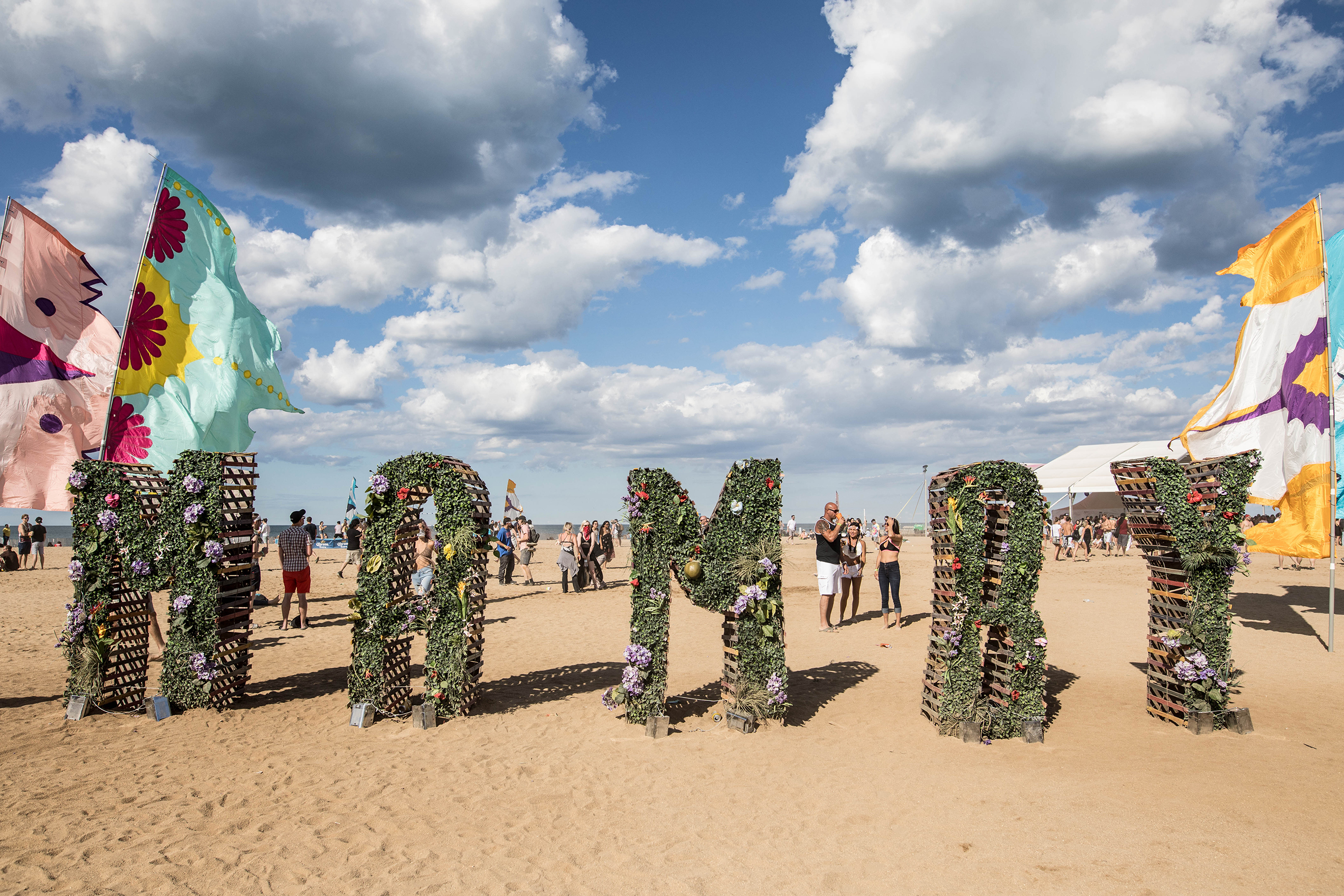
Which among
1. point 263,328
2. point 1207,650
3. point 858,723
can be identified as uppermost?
point 263,328

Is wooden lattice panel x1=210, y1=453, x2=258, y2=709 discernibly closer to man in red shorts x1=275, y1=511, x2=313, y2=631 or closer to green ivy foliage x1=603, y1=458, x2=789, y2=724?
man in red shorts x1=275, y1=511, x2=313, y2=631

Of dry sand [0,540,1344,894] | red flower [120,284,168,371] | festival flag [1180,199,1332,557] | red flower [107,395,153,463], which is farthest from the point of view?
festival flag [1180,199,1332,557]

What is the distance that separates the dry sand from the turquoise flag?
4167 mm

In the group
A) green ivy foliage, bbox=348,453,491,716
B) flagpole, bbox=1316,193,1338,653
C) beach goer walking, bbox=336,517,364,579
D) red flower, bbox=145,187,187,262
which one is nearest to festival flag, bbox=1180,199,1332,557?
flagpole, bbox=1316,193,1338,653

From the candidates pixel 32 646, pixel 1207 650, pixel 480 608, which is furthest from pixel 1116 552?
pixel 32 646

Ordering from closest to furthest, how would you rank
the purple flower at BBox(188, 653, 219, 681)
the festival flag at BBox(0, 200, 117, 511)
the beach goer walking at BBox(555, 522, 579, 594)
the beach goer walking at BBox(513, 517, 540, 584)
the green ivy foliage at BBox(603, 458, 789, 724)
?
the green ivy foliage at BBox(603, 458, 789, 724), the purple flower at BBox(188, 653, 219, 681), the festival flag at BBox(0, 200, 117, 511), the beach goer walking at BBox(555, 522, 579, 594), the beach goer walking at BBox(513, 517, 540, 584)

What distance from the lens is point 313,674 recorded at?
993cm

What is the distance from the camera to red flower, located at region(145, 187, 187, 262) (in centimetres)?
955

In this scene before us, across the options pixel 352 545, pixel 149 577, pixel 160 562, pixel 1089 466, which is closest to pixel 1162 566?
pixel 160 562

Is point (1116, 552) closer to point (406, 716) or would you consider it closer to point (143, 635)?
point (406, 716)

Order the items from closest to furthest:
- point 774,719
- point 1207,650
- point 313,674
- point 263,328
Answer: point 1207,650
point 774,719
point 313,674
point 263,328

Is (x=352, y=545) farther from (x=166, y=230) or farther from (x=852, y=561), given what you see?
(x=852, y=561)

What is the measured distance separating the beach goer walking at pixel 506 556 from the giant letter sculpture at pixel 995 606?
13778 mm

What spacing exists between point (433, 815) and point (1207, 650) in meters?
7.89
